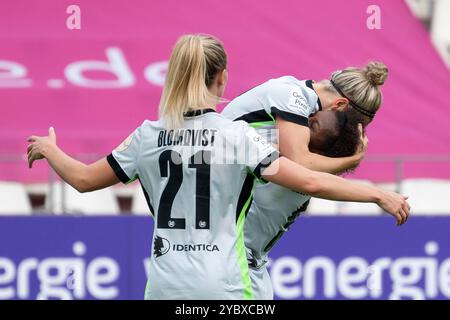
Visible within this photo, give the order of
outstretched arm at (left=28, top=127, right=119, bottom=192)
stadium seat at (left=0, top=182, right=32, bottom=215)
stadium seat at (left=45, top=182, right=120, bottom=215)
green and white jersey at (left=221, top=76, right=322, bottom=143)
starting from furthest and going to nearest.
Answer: stadium seat at (left=0, top=182, right=32, bottom=215)
stadium seat at (left=45, top=182, right=120, bottom=215)
green and white jersey at (left=221, top=76, right=322, bottom=143)
outstretched arm at (left=28, top=127, right=119, bottom=192)

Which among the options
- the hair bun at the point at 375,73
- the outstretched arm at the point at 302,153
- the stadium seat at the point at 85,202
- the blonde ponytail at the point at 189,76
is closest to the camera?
the blonde ponytail at the point at 189,76

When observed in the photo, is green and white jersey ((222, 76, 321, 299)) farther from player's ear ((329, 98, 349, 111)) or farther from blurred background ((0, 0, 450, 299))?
blurred background ((0, 0, 450, 299))

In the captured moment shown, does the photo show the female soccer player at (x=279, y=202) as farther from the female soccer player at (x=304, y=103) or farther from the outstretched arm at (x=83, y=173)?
the outstretched arm at (x=83, y=173)

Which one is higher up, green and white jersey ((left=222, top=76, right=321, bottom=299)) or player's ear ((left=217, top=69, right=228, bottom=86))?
player's ear ((left=217, top=69, right=228, bottom=86))

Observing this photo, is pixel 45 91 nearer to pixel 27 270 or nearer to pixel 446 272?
pixel 27 270

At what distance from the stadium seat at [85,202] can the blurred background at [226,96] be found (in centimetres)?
2

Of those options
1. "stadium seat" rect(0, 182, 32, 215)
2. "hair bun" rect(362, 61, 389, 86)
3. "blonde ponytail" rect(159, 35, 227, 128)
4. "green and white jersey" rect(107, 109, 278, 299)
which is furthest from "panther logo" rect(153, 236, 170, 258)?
"stadium seat" rect(0, 182, 32, 215)

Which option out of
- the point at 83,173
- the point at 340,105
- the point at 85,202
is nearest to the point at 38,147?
the point at 83,173

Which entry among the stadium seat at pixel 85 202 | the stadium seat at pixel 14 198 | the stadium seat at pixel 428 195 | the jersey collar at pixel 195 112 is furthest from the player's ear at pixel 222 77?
the stadium seat at pixel 14 198

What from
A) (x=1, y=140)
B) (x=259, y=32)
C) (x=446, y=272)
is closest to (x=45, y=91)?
(x=1, y=140)

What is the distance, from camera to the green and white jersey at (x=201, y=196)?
431 centimetres

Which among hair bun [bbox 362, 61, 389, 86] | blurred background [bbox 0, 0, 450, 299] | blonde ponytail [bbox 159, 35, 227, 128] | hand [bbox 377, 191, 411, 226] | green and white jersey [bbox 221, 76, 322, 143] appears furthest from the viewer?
blurred background [bbox 0, 0, 450, 299]

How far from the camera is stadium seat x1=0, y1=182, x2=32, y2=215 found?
31.2 feet

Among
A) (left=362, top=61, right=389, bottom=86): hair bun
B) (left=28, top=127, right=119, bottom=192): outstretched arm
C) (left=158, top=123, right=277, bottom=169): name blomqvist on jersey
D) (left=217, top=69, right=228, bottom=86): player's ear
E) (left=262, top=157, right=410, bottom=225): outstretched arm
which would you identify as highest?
(left=362, top=61, right=389, bottom=86): hair bun
